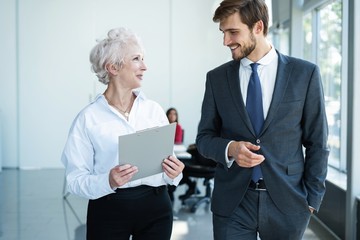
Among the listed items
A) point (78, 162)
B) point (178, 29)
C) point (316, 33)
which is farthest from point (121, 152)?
point (178, 29)

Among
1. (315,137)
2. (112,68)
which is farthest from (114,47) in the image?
(315,137)

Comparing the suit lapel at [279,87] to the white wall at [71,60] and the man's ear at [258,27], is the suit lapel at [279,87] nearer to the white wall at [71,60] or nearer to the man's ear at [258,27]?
the man's ear at [258,27]

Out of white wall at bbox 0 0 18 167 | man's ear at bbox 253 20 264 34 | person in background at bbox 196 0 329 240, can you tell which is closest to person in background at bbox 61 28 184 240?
person in background at bbox 196 0 329 240

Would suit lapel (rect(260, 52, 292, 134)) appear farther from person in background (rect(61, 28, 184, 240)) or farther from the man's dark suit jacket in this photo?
person in background (rect(61, 28, 184, 240))

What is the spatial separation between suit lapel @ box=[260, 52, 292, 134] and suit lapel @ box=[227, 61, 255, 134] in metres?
0.08

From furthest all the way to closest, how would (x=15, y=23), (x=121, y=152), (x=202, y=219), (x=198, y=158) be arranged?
(x=15, y=23), (x=198, y=158), (x=202, y=219), (x=121, y=152)

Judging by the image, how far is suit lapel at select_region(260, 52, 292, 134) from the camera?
77.1 inches

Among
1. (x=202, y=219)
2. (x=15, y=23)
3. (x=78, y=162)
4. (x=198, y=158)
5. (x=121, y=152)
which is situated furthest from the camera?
(x=15, y=23)

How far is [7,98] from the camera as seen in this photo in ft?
29.0

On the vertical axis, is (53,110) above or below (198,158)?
above

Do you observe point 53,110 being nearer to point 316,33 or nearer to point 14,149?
point 14,149

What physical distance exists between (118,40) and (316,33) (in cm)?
493

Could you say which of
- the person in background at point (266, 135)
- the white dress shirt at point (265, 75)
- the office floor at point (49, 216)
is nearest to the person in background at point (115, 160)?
the person in background at point (266, 135)

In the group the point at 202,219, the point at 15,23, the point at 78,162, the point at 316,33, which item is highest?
the point at 15,23
